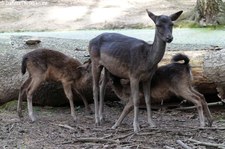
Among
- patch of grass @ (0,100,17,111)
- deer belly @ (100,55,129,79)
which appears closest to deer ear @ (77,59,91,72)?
deer belly @ (100,55,129,79)

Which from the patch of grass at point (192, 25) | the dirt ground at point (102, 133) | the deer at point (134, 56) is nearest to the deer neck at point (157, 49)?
the deer at point (134, 56)

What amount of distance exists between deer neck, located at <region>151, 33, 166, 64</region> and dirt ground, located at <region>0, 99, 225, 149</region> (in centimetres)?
98

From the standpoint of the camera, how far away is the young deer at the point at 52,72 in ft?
26.0

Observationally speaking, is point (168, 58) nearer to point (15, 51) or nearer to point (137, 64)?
point (137, 64)

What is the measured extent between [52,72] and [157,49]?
2151 mm

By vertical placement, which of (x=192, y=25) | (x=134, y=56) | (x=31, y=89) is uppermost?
(x=134, y=56)

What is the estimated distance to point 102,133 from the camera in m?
6.82

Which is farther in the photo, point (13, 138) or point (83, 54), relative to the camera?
point (83, 54)

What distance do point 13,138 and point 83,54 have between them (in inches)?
117

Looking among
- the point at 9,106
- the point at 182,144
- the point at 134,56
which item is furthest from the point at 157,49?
the point at 9,106

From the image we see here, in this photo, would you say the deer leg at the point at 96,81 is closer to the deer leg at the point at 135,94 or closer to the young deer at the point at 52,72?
the young deer at the point at 52,72

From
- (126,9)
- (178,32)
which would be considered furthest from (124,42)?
(126,9)

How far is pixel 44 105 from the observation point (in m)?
8.98

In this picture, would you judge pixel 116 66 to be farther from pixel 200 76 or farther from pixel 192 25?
pixel 192 25
